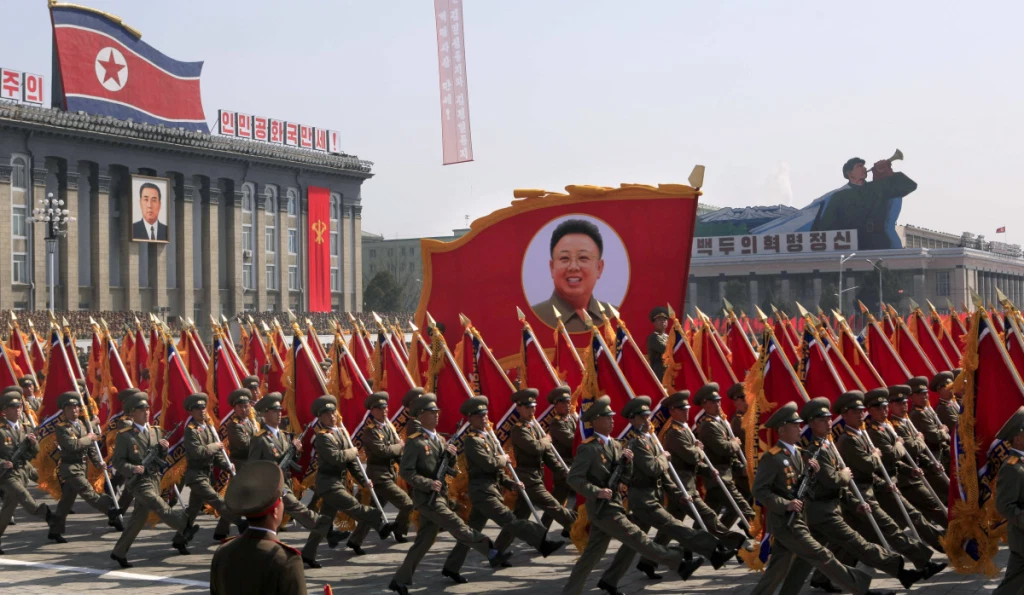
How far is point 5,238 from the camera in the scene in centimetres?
5241

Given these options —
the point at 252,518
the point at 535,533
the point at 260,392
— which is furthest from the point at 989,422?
the point at 260,392

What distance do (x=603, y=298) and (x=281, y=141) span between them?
172 feet

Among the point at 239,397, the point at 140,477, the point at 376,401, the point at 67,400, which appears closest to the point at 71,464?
the point at 67,400

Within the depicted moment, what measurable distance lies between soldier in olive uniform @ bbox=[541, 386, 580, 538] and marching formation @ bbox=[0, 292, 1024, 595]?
0.10 feet

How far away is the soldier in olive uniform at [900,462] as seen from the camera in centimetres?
983

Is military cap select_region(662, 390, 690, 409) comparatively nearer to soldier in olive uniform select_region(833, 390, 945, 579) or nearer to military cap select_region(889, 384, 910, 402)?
soldier in olive uniform select_region(833, 390, 945, 579)

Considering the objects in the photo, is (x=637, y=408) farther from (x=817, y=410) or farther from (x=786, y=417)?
(x=817, y=410)

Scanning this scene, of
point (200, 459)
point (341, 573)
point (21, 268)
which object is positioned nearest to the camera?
point (341, 573)

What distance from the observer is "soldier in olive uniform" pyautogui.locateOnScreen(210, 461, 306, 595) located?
4480mm

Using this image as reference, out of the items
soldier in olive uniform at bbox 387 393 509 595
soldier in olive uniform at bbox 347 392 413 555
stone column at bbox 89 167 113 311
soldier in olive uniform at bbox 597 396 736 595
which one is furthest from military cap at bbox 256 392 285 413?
stone column at bbox 89 167 113 311

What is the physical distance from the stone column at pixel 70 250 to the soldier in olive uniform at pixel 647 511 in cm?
5036

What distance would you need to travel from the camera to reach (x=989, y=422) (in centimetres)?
Result: 909

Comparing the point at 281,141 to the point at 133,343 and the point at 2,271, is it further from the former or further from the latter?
the point at 133,343

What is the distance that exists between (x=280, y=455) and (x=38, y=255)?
46161 mm
